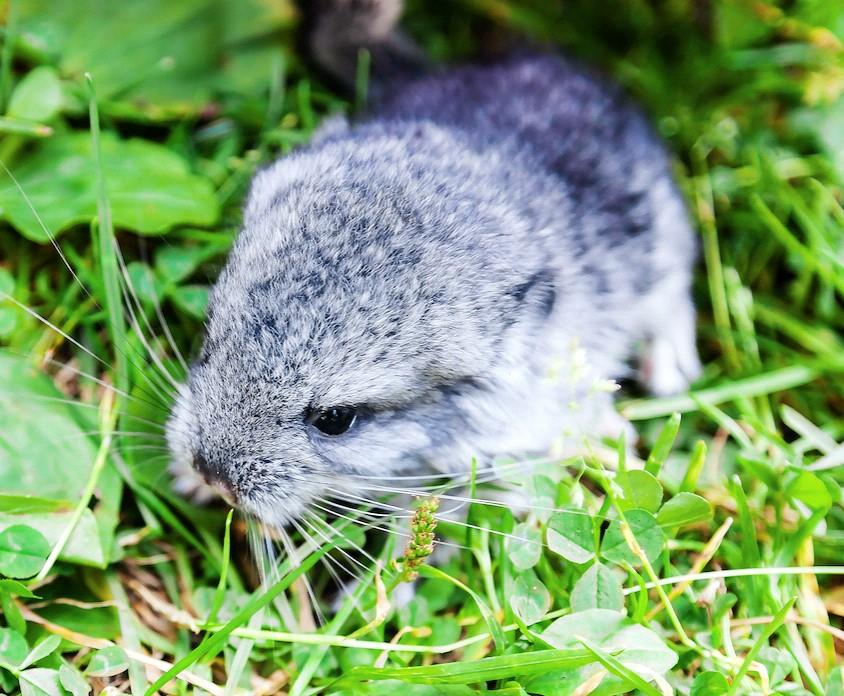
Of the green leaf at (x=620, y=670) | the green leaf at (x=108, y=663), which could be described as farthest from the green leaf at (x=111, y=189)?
the green leaf at (x=620, y=670)

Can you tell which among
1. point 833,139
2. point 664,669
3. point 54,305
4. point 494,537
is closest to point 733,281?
point 833,139

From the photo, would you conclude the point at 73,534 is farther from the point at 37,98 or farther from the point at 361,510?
the point at 37,98

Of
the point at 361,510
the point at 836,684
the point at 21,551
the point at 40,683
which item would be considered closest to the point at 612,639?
the point at 836,684

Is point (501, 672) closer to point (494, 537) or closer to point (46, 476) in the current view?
point (494, 537)

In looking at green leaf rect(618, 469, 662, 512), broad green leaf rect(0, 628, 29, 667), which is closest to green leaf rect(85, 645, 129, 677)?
broad green leaf rect(0, 628, 29, 667)

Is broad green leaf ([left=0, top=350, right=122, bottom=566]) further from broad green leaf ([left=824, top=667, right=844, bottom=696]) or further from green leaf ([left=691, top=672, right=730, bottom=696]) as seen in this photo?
broad green leaf ([left=824, top=667, right=844, bottom=696])

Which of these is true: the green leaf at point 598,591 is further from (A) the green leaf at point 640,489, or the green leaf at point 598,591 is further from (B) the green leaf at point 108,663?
(B) the green leaf at point 108,663
